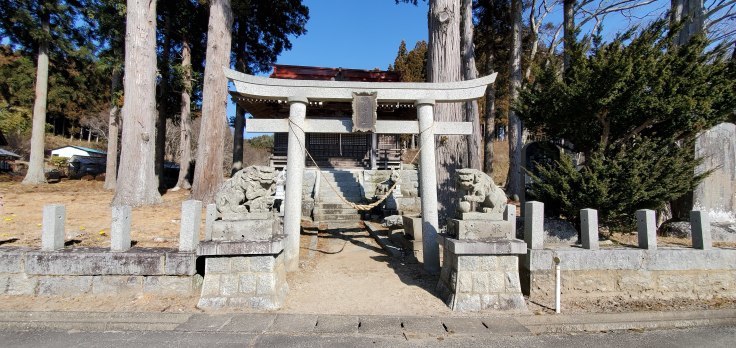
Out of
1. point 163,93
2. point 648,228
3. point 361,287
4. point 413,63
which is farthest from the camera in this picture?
point 413,63

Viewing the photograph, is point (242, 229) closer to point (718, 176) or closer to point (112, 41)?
point (718, 176)

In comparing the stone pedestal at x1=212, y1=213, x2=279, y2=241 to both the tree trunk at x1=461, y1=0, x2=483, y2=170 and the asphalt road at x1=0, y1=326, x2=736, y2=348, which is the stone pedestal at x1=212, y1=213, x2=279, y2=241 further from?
the tree trunk at x1=461, y1=0, x2=483, y2=170

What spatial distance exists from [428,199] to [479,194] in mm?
1030

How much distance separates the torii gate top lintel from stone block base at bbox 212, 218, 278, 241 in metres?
2.22

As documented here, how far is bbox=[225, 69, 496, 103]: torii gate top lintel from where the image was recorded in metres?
5.54

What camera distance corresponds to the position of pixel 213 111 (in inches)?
400

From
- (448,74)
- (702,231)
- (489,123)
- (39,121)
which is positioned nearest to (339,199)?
(448,74)

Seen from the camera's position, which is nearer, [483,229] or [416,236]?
[483,229]

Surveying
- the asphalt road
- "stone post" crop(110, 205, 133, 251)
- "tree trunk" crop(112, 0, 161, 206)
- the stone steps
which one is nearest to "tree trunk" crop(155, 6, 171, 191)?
"tree trunk" crop(112, 0, 161, 206)

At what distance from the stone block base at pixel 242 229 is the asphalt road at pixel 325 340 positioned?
44.4 inches

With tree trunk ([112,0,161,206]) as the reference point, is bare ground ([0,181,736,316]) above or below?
below

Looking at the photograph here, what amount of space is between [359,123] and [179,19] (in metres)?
13.4

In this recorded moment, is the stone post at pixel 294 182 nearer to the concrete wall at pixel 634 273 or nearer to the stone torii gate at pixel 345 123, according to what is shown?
the stone torii gate at pixel 345 123

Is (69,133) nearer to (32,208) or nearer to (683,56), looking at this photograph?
(32,208)
